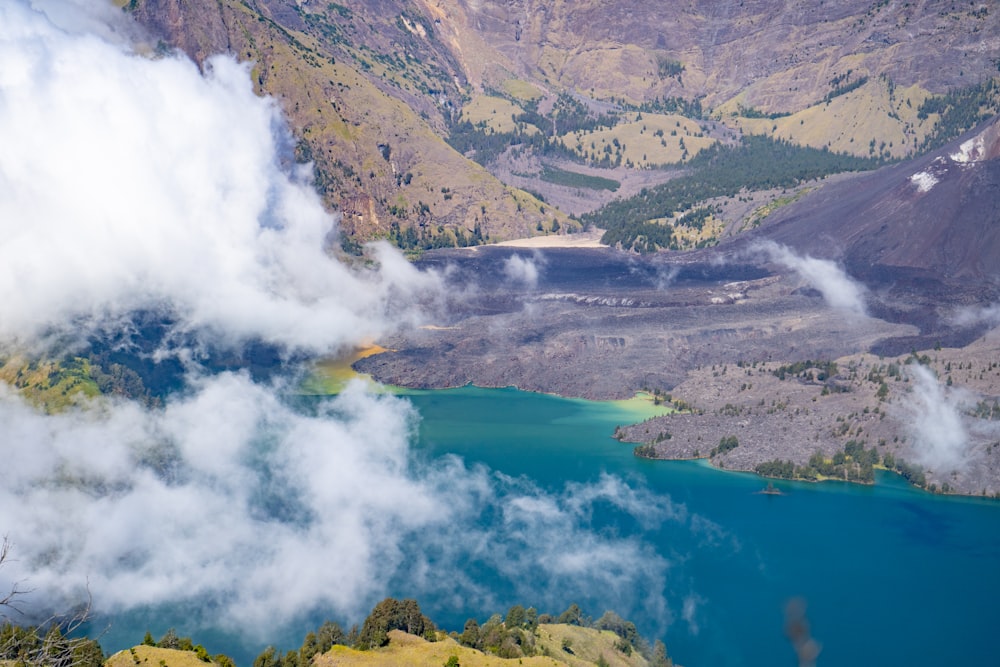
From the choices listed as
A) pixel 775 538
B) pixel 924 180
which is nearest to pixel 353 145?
pixel 924 180

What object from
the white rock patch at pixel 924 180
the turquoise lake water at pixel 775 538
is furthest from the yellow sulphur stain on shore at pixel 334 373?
the white rock patch at pixel 924 180

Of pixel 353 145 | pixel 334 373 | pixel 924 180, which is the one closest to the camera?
pixel 334 373

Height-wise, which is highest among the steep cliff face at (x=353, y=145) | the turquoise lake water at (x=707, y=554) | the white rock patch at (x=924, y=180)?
the steep cliff face at (x=353, y=145)

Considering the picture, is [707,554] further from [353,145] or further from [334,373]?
[353,145]

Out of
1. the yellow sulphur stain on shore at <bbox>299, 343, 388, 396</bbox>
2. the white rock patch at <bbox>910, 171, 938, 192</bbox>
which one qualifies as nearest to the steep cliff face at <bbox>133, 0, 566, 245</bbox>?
the yellow sulphur stain on shore at <bbox>299, 343, 388, 396</bbox>

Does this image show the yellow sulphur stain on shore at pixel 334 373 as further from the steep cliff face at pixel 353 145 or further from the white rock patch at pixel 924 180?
the white rock patch at pixel 924 180

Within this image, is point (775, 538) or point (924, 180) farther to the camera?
point (924, 180)

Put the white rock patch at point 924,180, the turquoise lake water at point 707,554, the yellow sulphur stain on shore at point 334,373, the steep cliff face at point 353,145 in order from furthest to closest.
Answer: the steep cliff face at point 353,145, the white rock patch at point 924,180, the yellow sulphur stain on shore at point 334,373, the turquoise lake water at point 707,554

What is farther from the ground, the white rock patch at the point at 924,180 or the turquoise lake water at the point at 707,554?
the white rock patch at the point at 924,180

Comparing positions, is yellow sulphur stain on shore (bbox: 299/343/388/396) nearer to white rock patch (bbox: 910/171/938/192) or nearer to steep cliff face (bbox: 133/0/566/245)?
steep cliff face (bbox: 133/0/566/245)

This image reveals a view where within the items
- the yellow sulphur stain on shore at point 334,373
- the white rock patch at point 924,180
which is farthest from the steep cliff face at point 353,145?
the white rock patch at point 924,180

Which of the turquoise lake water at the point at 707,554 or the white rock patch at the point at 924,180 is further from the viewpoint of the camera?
the white rock patch at the point at 924,180

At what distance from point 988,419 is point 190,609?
68.3m

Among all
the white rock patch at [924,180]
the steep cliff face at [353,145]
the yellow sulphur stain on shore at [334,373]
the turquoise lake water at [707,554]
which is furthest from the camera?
the steep cliff face at [353,145]
